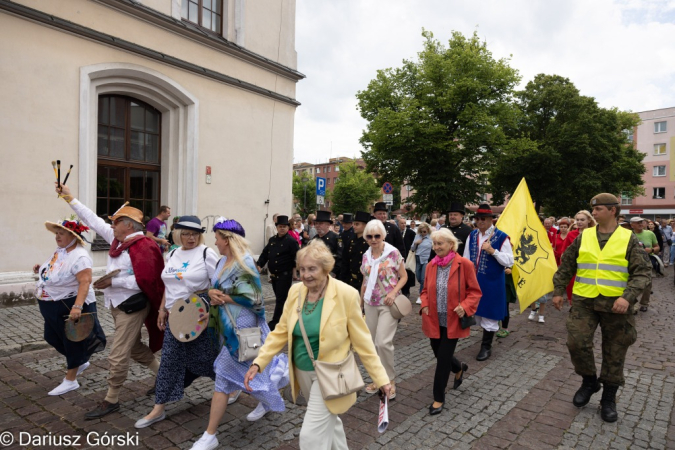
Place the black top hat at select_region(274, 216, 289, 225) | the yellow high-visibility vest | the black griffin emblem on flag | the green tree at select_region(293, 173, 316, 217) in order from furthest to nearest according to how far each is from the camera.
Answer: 1. the green tree at select_region(293, 173, 316, 217)
2. the black griffin emblem on flag
3. the black top hat at select_region(274, 216, 289, 225)
4. the yellow high-visibility vest

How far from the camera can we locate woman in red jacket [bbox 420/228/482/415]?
438 centimetres

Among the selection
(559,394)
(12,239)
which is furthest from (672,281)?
(12,239)

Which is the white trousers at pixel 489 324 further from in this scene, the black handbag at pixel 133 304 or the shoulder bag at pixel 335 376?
the black handbag at pixel 133 304

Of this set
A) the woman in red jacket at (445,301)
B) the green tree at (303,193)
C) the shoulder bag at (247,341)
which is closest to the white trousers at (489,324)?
the woman in red jacket at (445,301)

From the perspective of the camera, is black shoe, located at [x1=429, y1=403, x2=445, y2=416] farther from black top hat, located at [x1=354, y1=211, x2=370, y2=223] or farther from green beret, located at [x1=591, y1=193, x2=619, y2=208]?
black top hat, located at [x1=354, y1=211, x2=370, y2=223]

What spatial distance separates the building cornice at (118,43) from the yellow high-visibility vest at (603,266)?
33.6 feet

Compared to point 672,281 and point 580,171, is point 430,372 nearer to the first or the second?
point 672,281

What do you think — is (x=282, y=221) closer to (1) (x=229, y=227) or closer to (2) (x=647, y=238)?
(1) (x=229, y=227)

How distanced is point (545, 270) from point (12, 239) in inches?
391

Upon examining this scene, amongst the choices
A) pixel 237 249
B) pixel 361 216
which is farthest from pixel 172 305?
pixel 361 216

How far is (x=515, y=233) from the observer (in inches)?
283

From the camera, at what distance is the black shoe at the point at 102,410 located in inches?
162

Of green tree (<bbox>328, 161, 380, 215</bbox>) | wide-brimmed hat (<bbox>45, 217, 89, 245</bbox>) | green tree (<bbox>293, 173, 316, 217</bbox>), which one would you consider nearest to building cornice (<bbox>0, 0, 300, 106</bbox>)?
wide-brimmed hat (<bbox>45, 217, 89, 245</bbox>)

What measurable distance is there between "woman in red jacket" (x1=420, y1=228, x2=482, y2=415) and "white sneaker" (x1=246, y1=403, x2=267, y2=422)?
163 centimetres
